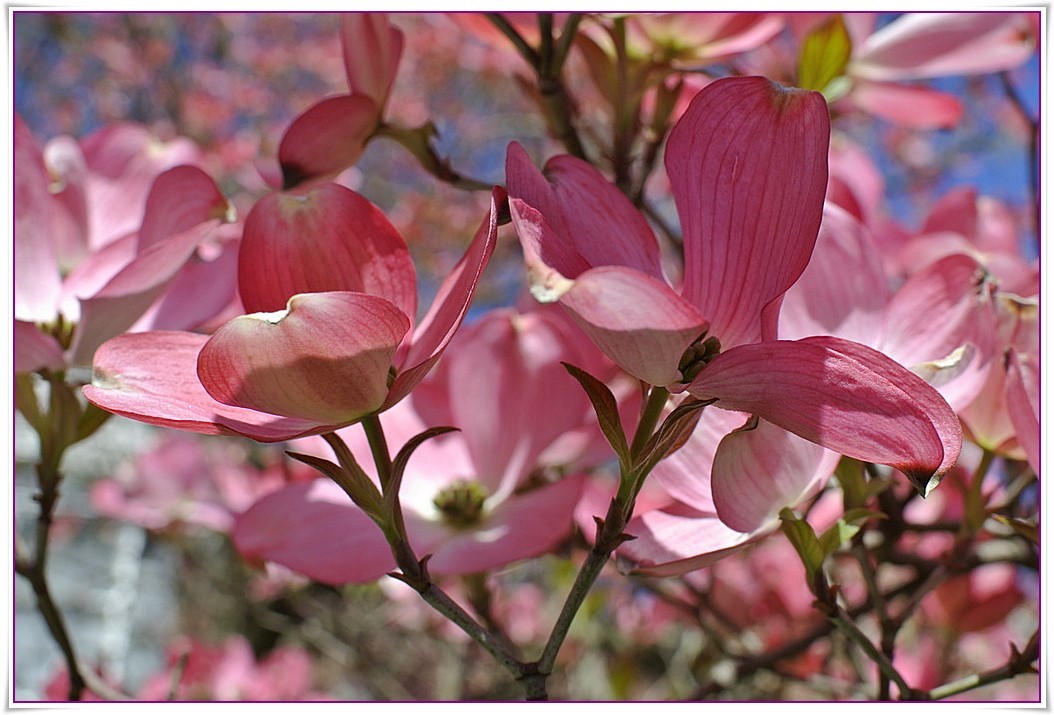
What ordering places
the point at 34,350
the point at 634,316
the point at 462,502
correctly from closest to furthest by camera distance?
1. the point at 634,316
2. the point at 34,350
3. the point at 462,502

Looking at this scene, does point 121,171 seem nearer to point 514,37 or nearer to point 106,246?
point 106,246

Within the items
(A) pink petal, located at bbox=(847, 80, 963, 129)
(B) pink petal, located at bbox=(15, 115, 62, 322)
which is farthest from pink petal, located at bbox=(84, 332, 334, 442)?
(A) pink petal, located at bbox=(847, 80, 963, 129)

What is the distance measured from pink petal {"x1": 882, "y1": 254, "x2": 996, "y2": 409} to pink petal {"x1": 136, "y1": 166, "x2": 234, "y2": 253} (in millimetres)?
371

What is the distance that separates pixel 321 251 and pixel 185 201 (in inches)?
6.2

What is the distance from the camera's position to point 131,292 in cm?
47

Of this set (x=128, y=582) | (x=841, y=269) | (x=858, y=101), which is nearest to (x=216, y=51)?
(x=128, y=582)

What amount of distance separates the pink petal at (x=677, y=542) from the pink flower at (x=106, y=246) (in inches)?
9.8

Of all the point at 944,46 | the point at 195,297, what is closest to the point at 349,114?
the point at 195,297

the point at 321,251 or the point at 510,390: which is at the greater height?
the point at 321,251

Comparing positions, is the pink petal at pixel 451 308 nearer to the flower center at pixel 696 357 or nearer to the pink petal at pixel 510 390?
the flower center at pixel 696 357

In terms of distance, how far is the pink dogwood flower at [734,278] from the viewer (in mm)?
291

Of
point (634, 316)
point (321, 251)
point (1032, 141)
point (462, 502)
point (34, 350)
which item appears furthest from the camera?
point (1032, 141)

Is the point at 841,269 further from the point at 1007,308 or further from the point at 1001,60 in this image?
the point at 1001,60

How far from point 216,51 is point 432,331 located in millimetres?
4050
